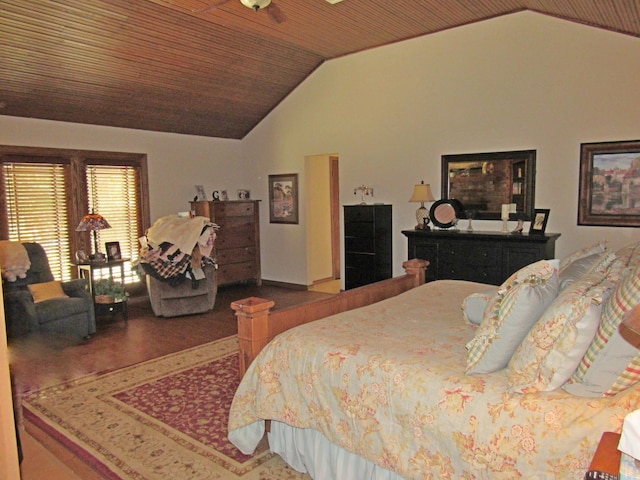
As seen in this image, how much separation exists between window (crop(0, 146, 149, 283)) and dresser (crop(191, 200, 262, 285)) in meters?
1.07

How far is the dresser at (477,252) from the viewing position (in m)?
5.08

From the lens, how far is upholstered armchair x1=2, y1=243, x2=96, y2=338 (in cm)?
468

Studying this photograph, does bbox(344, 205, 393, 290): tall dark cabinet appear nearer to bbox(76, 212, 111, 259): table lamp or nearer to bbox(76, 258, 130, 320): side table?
bbox(76, 258, 130, 320): side table

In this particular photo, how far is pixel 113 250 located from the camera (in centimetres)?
622

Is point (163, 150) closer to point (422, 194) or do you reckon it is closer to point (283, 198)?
point (283, 198)

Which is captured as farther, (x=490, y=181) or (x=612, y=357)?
(x=490, y=181)

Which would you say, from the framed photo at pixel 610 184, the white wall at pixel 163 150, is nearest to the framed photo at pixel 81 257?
the white wall at pixel 163 150

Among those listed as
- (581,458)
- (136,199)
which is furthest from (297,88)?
(581,458)

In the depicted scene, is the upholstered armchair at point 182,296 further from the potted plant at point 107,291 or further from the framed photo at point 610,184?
the framed photo at point 610,184

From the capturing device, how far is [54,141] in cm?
597

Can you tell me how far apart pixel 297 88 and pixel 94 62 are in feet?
10.3

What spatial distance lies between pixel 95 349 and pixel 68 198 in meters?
2.40

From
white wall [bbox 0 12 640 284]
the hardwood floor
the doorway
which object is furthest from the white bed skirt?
the doorway

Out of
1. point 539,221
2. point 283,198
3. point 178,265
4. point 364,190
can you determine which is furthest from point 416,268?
point 283,198
